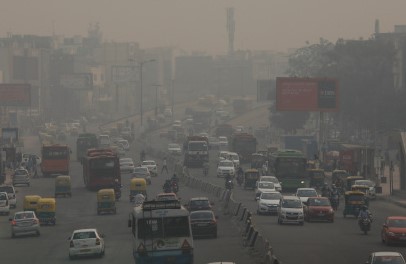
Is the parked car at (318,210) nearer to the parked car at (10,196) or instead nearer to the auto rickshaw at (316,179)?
the parked car at (10,196)

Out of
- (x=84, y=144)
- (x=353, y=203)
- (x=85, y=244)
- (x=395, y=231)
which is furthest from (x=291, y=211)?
(x=84, y=144)

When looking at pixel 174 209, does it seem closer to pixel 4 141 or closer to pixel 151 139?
pixel 4 141

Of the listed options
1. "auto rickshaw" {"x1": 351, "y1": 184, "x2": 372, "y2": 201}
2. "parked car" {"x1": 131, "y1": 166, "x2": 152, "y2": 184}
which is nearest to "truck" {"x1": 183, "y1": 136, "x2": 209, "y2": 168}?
"parked car" {"x1": 131, "y1": 166, "x2": 152, "y2": 184}

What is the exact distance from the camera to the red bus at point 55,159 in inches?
3917

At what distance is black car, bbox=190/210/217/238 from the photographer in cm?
5016

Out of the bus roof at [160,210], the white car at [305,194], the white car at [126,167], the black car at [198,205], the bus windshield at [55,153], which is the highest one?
the bus roof at [160,210]

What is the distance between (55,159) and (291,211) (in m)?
46.5

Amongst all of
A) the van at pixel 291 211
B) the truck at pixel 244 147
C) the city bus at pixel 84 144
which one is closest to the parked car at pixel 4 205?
the van at pixel 291 211

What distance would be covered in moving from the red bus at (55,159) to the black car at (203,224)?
49914mm

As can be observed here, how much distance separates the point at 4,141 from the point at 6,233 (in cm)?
7862

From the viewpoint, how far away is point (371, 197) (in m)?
77.2

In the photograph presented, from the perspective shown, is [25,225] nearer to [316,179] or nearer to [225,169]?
[316,179]

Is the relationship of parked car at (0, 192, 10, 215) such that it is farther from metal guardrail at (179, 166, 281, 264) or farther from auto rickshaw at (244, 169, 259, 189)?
auto rickshaw at (244, 169, 259, 189)

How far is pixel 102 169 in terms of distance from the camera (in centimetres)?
8219
